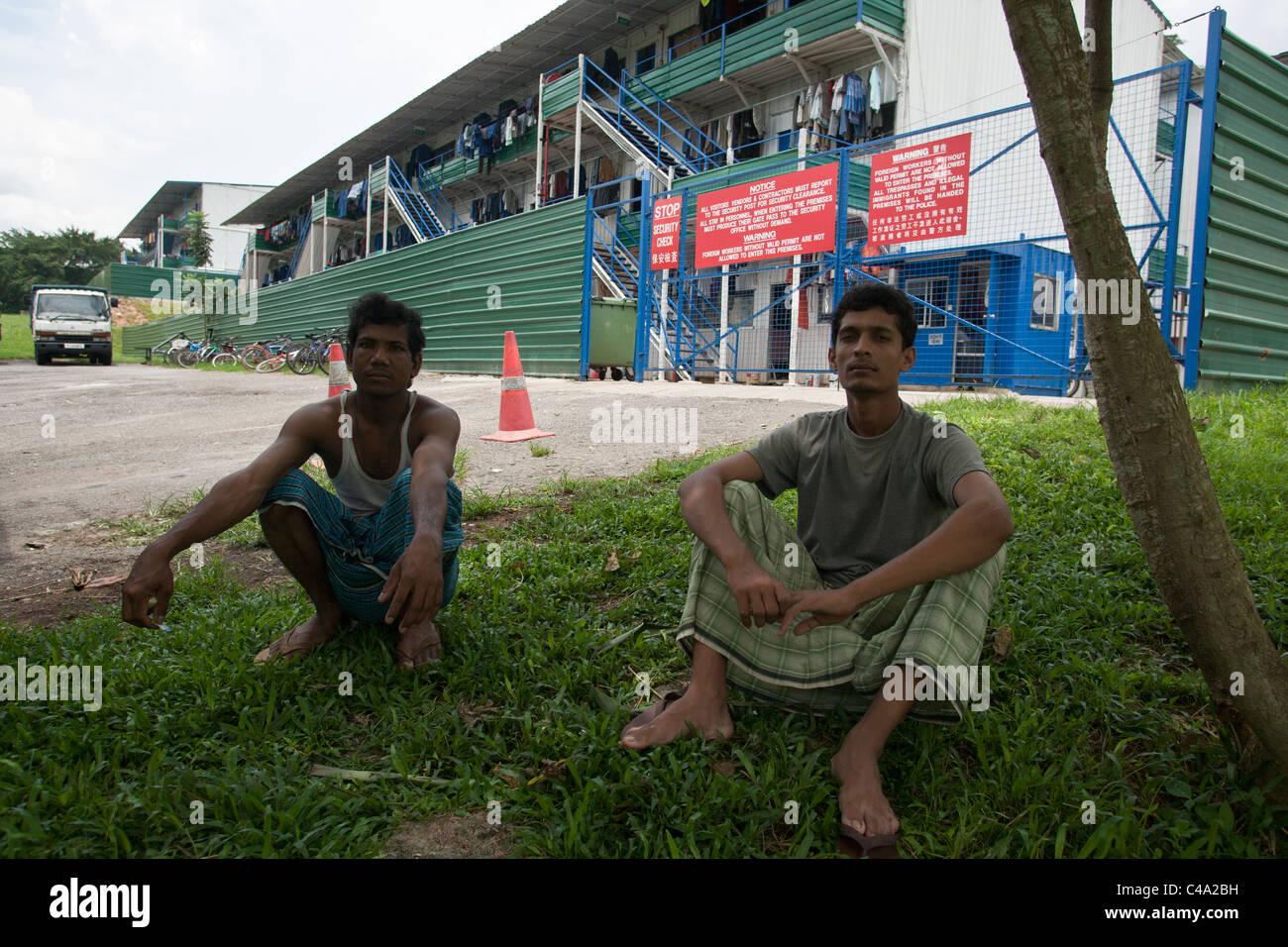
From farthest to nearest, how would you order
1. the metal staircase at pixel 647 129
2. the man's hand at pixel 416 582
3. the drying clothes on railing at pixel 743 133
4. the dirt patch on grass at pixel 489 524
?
the drying clothes on railing at pixel 743 133
the metal staircase at pixel 647 129
the dirt patch on grass at pixel 489 524
the man's hand at pixel 416 582

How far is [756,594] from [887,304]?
1.07 meters

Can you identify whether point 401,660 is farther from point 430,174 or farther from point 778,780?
point 430,174

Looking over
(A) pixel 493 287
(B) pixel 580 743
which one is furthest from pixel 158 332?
(B) pixel 580 743

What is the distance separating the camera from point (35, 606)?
371cm

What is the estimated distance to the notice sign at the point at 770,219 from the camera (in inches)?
414

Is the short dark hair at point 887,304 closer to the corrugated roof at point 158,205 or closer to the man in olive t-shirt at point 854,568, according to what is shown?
the man in olive t-shirt at point 854,568

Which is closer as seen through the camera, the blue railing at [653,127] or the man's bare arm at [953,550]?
the man's bare arm at [953,550]

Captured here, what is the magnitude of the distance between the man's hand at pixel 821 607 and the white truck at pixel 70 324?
25.4 m

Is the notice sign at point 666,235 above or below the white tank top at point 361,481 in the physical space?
above

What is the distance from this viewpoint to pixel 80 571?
4129mm

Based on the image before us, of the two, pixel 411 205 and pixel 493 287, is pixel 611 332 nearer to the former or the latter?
pixel 493 287

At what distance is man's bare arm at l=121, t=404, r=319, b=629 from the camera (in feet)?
7.83

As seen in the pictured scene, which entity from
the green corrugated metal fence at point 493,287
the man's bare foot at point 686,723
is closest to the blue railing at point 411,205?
the green corrugated metal fence at point 493,287
